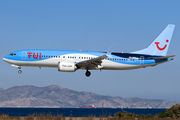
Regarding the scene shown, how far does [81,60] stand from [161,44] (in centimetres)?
1726

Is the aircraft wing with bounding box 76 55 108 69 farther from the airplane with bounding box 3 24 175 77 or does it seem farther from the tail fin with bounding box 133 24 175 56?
the tail fin with bounding box 133 24 175 56

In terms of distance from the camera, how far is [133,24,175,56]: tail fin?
52.1 meters

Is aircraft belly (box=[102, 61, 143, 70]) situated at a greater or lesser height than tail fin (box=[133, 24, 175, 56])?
lesser

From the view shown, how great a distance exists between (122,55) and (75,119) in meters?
22.4

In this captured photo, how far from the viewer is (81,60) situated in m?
46.8

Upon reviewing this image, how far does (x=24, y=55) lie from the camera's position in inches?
1823

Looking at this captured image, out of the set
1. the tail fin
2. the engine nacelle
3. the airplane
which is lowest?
the engine nacelle

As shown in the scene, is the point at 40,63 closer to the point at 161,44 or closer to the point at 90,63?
the point at 90,63

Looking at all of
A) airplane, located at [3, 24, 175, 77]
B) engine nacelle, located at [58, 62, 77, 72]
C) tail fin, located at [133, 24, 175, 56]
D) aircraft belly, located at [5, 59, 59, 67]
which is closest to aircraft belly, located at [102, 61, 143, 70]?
airplane, located at [3, 24, 175, 77]

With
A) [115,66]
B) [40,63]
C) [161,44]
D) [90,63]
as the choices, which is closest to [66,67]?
[90,63]

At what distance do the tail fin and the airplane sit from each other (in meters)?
1.53

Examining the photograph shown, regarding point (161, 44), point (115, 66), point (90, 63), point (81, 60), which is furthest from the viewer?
point (161, 44)

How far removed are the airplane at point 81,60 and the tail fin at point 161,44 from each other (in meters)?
1.53

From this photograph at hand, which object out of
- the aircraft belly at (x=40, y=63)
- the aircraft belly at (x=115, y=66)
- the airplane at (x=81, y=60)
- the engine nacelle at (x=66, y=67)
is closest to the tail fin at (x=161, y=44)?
the airplane at (x=81, y=60)
